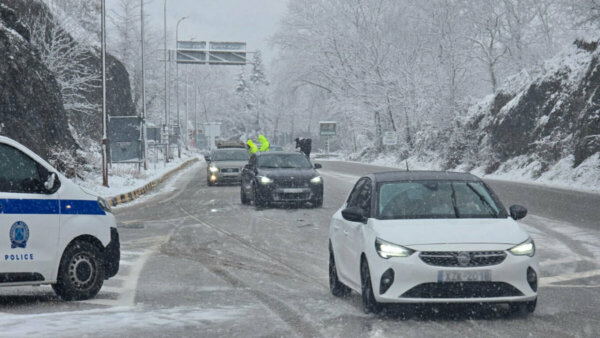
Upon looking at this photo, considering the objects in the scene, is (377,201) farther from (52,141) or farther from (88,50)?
(88,50)

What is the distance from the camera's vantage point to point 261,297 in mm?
9555

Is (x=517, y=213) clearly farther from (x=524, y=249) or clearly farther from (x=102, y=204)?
(x=102, y=204)

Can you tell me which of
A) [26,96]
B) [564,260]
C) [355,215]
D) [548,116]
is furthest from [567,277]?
[548,116]

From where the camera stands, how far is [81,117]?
48.8m

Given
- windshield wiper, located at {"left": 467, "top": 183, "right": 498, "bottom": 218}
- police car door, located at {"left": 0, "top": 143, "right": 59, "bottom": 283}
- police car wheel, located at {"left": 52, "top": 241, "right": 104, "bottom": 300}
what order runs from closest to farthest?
police car door, located at {"left": 0, "top": 143, "right": 59, "bottom": 283}
windshield wiper, located at {"left": 467, "top": 183, "right": 498, "bottom": 218}
police car wheel, located at {"left": 52, "top": 241, "right": 104, "bottom": 300}

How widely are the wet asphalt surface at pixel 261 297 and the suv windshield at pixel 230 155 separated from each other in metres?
17.4

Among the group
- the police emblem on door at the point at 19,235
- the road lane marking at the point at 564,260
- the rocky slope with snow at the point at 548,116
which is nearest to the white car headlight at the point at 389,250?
the police emblem on door at the point at 19,235

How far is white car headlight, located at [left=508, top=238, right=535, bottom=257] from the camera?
7902mm

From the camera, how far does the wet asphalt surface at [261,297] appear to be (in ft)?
24.9

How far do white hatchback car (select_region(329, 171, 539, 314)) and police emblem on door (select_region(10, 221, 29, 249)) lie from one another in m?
3.17

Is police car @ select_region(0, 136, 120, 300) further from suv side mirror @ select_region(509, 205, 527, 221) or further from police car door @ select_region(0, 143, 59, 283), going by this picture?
suv side mirror @ select_region(509, 205, 527, 221)

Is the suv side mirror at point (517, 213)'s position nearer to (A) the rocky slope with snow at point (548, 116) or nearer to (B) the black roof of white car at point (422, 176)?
(B) the black roof of white car at point (422, 176)

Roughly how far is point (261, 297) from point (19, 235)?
2604 mm

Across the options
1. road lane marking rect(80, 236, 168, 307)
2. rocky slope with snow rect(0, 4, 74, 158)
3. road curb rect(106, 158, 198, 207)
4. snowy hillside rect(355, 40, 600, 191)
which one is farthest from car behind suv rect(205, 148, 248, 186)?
road lane marking rect(80, 236, 168, 307)
